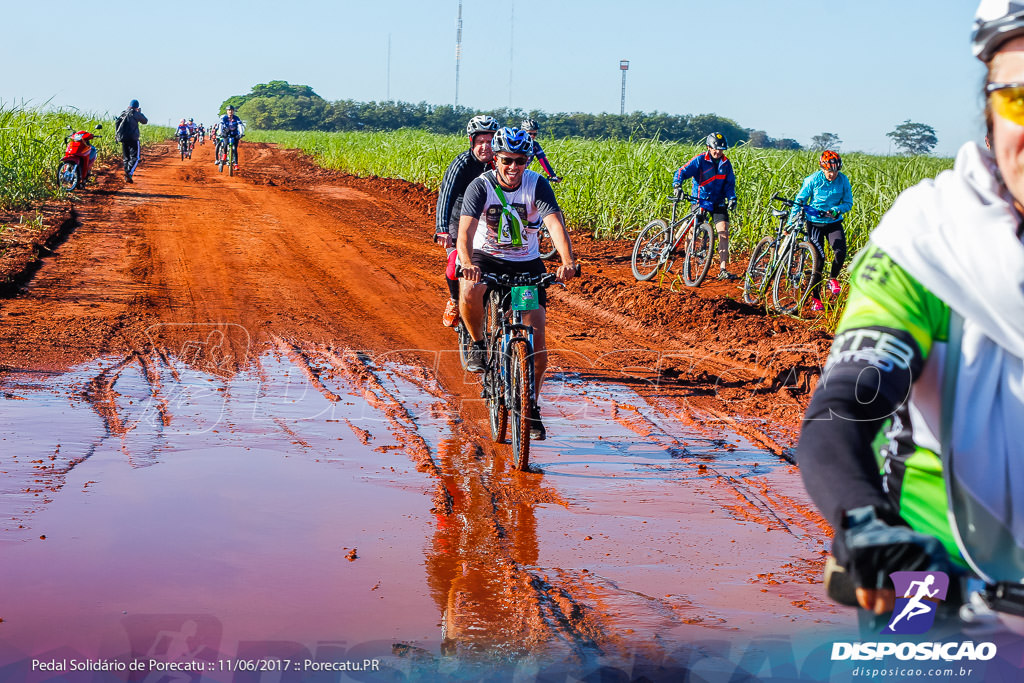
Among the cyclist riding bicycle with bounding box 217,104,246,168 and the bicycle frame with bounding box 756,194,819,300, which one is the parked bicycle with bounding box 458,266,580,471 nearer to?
the bicycle frame with bounding box 756,194,819,300

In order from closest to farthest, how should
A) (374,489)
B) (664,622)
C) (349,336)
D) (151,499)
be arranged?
(664,622)
(151,499)
(374,489)
(349,336)

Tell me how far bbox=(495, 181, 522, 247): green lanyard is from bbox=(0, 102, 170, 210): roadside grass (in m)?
11.9

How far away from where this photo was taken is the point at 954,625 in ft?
4.58

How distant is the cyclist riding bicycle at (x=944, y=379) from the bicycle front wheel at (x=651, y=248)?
1200 centimetres

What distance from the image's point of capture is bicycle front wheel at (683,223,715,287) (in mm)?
12727

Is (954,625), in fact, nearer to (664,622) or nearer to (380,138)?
(664,622)

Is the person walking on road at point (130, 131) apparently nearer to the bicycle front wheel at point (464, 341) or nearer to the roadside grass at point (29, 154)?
→ the roadside grass at point (29, 154)

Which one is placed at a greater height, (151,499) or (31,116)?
(31,116)

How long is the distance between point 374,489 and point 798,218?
7.93 m

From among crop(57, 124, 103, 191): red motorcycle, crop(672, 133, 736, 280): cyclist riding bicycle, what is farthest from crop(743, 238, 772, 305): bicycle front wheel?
crop(57, 124, 103, 191): red motorcycle

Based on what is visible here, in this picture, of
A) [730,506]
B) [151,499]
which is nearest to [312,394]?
[151,499]

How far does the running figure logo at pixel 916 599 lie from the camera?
4.20 ft

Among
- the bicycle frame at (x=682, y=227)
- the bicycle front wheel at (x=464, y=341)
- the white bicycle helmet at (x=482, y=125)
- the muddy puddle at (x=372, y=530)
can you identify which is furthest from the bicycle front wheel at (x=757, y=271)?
the bicycle front wheel at (x=464, y=341)

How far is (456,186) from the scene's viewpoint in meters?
8.10
